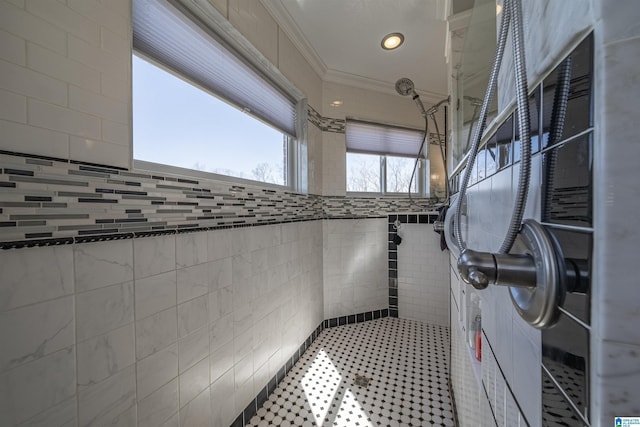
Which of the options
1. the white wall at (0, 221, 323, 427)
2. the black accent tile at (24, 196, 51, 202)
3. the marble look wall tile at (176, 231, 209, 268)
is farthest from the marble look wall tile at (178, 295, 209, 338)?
the black accent tile at (24, 196, 51, 202)

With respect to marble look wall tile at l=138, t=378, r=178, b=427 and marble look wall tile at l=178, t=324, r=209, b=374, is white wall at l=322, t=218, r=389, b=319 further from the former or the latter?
marble look wall tile at l=138, t=378, r=178, b=427

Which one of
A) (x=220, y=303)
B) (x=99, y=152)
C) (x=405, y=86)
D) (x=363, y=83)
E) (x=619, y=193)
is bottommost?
(x=220, y=303)

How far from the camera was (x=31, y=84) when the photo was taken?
58cm

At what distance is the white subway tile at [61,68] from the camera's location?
0.58 m

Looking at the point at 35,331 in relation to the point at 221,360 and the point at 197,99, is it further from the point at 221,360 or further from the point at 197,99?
the point at 197,99

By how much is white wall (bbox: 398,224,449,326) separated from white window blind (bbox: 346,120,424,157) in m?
0.89

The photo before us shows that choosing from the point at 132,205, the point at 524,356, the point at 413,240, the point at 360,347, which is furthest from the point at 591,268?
the point at 413,240

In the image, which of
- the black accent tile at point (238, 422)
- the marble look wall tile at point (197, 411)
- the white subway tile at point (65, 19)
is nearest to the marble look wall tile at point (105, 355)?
the marble look wall tile at point (197, 411)

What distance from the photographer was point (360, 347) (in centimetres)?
193

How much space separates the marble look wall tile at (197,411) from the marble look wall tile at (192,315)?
297mm

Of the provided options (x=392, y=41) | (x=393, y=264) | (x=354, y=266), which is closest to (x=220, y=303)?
(x=354, y=266)

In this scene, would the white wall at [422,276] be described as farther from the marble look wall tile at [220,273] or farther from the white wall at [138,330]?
the marble look wall tile at [220,273]

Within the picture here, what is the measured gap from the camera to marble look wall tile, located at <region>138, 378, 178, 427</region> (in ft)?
2.64

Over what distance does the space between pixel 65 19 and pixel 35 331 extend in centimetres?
81
